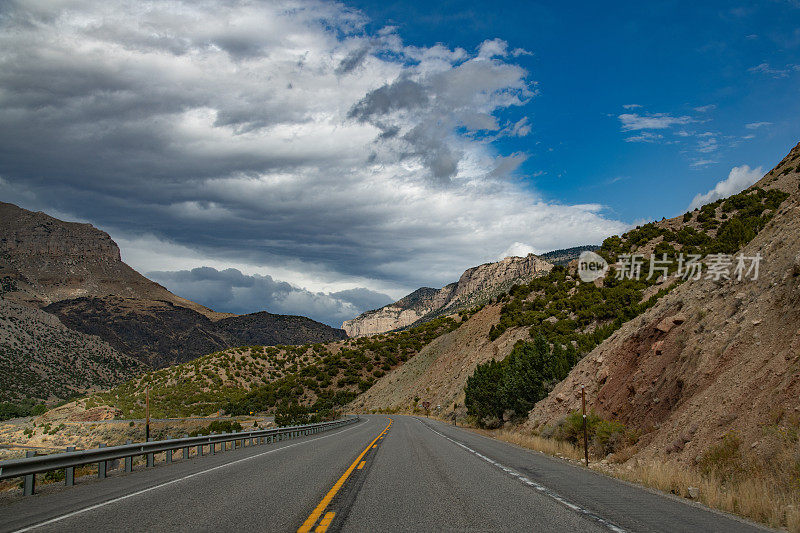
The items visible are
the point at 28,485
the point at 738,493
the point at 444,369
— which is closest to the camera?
the point at 738,493

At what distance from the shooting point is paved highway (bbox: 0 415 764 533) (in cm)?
672

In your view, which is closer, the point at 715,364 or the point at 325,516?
the point at 325,516

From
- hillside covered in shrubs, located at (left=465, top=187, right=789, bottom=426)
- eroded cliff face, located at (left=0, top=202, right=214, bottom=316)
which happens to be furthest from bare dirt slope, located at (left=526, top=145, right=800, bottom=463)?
eroded cliff face, located at (left=0, top=202, right=214, bottom=316)

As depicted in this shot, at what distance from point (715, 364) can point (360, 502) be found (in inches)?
508

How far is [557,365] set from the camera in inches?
1309

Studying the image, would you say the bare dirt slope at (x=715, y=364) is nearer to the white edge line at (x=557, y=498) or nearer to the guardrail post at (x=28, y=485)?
the white edge line at (x=557, y=498)

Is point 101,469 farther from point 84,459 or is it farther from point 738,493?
point 738,493

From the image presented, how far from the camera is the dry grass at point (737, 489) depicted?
7.63m

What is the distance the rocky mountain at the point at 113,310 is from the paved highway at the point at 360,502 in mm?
111050

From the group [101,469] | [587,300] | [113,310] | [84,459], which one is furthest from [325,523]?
[113,310]

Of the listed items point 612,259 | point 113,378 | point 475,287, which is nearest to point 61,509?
point 612,259

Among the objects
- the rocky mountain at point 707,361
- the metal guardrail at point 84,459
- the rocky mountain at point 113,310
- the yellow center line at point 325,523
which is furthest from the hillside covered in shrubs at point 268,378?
the yellow center line at point 325,523

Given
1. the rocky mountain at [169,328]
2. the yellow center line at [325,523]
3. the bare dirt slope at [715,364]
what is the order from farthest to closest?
the rocky mountain at [169,328]
the bare dirt slope at [715,364]
the yellow center line at [325,523]

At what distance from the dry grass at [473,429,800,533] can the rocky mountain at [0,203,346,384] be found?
11581cm
